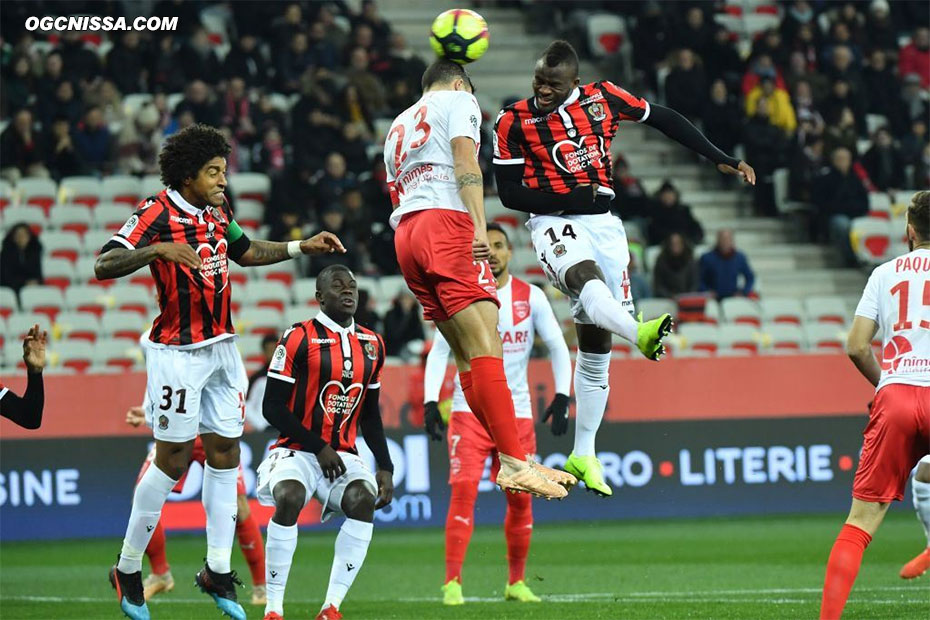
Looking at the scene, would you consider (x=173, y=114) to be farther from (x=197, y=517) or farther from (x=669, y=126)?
(x=669, y=126)

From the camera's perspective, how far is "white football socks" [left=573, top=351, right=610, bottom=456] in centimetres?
920

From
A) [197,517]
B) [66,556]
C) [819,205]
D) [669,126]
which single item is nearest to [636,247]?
[819,205]

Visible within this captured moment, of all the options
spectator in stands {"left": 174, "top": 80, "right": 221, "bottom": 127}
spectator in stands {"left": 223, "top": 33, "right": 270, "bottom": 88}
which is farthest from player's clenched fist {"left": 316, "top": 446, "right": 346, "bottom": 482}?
spectator in stands {"left": 223, "top": 33, "right": 270, "bottom": 88}

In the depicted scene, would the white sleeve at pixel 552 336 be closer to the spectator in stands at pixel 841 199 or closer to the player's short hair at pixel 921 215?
the player's short hair at pixel 921 215

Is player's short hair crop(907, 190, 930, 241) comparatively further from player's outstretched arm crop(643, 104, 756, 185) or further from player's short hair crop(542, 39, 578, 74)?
player's short hair crop(542, 39, 578, 74)

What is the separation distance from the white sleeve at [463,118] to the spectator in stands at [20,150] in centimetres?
1226

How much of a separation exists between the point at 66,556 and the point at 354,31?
30.7 feet

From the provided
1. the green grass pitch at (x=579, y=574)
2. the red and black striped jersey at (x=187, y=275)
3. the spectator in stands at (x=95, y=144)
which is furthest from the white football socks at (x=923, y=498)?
the spectator in stands at (x=95, y=144)

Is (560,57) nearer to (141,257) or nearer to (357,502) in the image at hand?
(141,257)

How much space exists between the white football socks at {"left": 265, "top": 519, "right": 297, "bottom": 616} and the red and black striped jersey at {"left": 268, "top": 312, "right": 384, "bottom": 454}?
2.06 feet

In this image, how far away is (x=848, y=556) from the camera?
7676 millimetres

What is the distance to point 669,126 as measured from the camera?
8.74 meters

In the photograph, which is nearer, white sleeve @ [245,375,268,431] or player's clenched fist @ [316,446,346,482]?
player's clenched fist @ [316,446,346,482]

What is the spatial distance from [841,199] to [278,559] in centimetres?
1342
